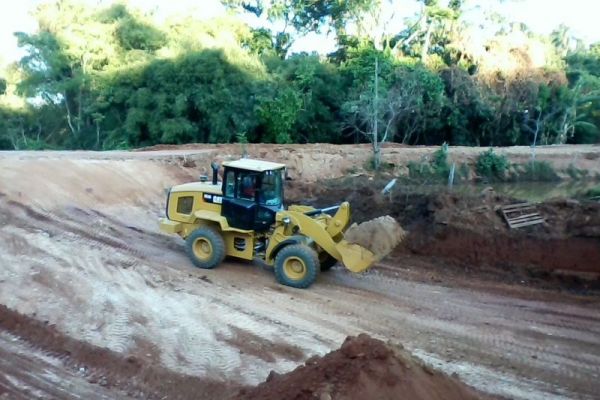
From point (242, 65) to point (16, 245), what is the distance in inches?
801

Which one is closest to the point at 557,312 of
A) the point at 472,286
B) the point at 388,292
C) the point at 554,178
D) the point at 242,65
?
the point at 472,286

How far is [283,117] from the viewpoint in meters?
31.2

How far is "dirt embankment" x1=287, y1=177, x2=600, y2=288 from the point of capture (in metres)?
13.0

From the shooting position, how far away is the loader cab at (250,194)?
1161cm

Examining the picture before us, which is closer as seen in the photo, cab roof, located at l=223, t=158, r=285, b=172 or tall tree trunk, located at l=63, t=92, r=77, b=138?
cab roof, located at l=223, t=158, r=285, b=172

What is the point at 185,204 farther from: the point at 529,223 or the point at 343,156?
the point at 343,156

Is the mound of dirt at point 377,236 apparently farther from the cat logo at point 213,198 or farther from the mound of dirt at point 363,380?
the mound of dirt at point 363,380

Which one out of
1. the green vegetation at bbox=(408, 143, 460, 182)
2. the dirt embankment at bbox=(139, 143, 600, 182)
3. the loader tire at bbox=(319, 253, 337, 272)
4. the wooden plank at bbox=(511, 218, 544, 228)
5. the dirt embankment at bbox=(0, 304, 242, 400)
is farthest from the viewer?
the green vegetation at bbox=(408, 143, 460, 182)

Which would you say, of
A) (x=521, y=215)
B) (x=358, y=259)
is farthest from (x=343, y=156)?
(x=358, y=259)

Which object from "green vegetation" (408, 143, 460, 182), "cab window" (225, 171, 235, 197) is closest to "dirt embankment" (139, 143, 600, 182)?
"green vegetation" (408, 143, 460, 182)

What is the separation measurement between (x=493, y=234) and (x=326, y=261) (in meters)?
4.34

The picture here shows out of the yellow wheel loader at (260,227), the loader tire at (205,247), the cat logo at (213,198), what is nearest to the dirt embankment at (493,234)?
the yellow wheel loader at (260,227)

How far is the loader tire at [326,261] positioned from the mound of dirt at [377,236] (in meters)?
0.78

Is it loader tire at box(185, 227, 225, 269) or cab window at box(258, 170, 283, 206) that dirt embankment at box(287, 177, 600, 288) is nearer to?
cab window at box(258, 170, 283, 206)
